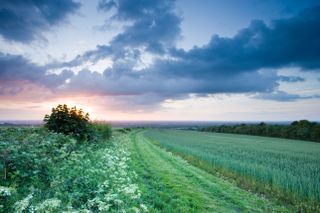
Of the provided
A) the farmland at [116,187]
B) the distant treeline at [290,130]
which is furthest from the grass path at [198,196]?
the distant treeline at [290,130]

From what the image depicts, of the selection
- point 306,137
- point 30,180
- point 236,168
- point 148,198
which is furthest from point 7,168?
point 306,137

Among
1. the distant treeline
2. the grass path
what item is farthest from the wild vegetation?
the distant treeline

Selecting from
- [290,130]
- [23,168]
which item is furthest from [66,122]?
[290,130]

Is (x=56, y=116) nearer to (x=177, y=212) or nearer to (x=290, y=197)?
(x=177, y=212)

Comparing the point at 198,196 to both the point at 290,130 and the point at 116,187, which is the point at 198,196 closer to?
the point at 116,187

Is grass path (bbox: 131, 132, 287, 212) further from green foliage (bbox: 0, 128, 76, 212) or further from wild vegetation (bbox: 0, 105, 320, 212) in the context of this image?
green foliage (bbox: 0, 128, 76, 212)

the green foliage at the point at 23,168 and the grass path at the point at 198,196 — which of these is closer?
the green foliage at the point at 23,168

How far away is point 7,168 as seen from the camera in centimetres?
738

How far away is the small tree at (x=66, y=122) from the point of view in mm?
14820

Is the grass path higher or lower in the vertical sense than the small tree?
lower

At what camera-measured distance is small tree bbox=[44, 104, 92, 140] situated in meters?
14.8

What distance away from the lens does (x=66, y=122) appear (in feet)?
49.5

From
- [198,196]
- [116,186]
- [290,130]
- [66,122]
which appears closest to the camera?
[116,186]

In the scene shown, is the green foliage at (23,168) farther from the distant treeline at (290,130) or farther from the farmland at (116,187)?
the distant treeline at (290,130)
